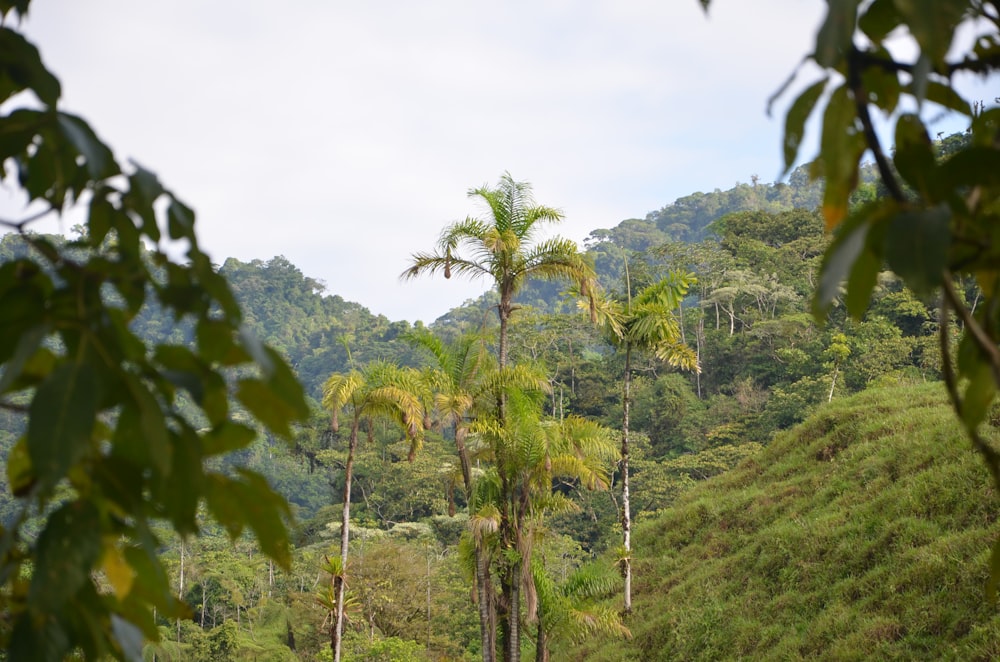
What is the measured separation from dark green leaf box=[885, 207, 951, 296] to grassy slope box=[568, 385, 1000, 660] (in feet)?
22.8

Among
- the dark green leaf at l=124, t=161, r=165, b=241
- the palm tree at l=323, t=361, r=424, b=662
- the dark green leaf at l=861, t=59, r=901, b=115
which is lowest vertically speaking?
the dark green leaf at l=124, t=161, r=165, b=241

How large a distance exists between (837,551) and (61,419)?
32.7ft

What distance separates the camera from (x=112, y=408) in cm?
48

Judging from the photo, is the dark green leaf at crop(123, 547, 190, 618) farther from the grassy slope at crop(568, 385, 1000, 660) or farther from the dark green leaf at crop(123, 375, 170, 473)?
the grassy slope at crop(568, 385, 1000, 660)

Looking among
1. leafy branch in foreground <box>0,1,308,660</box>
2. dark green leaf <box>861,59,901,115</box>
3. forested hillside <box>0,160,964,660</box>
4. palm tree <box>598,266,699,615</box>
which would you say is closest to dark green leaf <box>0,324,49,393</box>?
leafy branch in foreground <box>0,1,308,660</box>

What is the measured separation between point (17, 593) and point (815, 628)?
8.57m

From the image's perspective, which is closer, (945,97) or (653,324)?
(945,97)

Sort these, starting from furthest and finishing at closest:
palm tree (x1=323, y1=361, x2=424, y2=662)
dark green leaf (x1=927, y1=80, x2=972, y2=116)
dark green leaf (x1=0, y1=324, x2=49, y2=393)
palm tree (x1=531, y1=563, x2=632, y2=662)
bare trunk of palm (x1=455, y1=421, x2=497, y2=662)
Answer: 1. palm tree (x1=323, y1=361, x2=424, y2=662)
2. palm tree (x1=531, y1=563, x2=632, y2=662)
3. bare trunk of palm (x1=455, y1=421, x2=497, y2=662)
4. dark green leaf (x1=927, y1=80, x2=972, y2=116)
5. dark green leaf (x1=0, y1=324, x2=49, y2=393)

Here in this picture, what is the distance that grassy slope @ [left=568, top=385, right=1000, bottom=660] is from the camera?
742 centimetres

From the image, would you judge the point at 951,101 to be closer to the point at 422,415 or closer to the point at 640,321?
the point at 422,415

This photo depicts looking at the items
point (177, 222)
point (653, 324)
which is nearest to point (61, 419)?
point (177, 222)

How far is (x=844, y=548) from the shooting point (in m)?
9.25

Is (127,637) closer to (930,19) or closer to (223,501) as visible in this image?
(223,501)

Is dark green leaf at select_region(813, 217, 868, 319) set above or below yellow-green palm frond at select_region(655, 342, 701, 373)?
below
